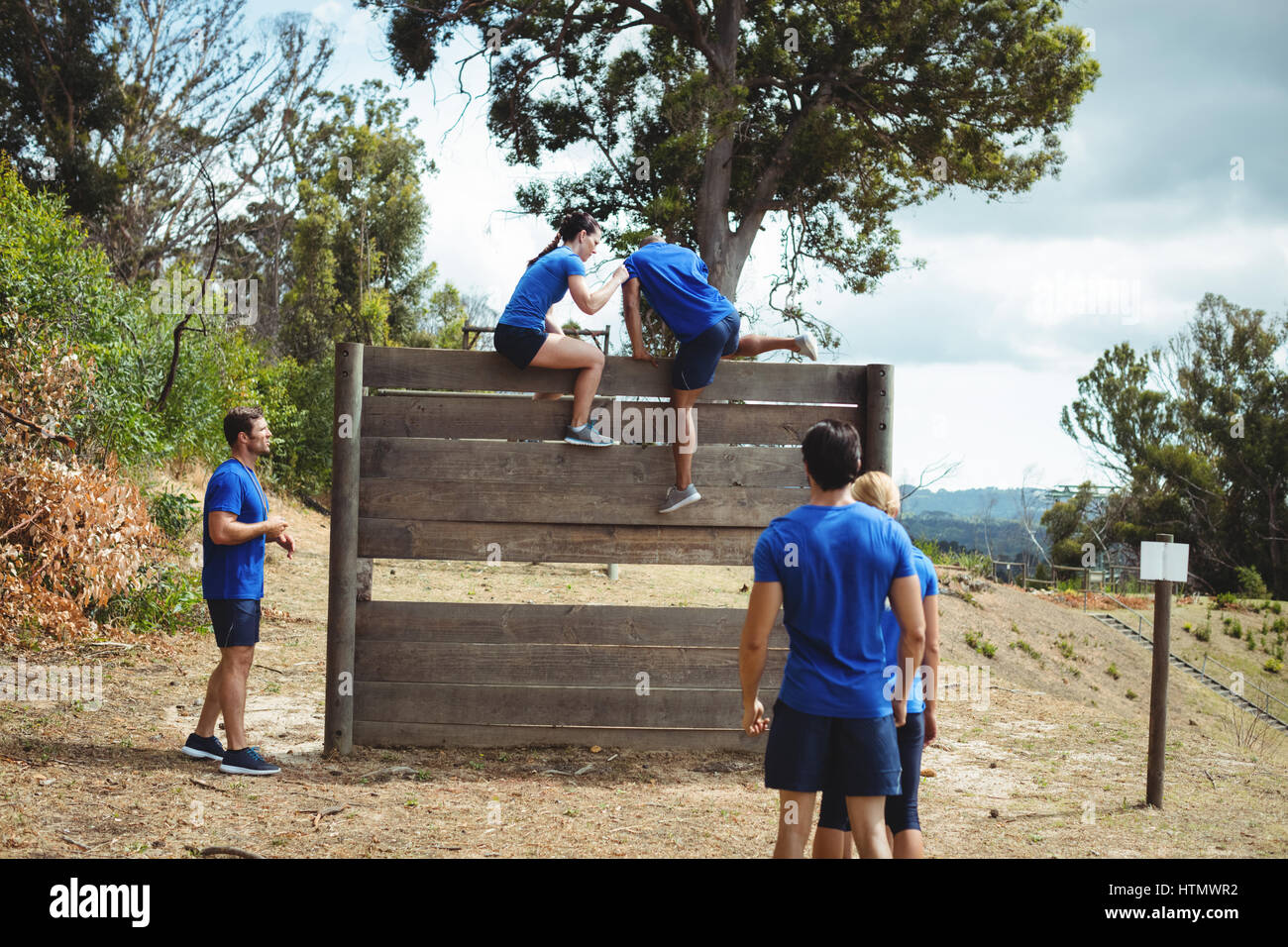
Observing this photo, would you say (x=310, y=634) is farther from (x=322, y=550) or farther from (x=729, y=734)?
(x=322, y=550)

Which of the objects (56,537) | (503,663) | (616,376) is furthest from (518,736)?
(56,537)

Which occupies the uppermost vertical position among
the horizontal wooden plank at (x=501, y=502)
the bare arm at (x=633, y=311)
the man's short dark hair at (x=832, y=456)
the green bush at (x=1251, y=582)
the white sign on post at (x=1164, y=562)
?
the bare arm at (x=633, y=311)

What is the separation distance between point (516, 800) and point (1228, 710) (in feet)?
88.1

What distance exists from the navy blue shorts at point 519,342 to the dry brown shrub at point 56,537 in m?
5.19

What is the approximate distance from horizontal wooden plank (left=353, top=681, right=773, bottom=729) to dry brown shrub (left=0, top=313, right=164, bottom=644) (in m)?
4.33

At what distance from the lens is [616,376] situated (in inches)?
270

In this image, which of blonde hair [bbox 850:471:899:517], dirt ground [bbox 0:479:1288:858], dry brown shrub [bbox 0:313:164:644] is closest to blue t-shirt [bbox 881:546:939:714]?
blonde hair [bbox 850:471:899:517]

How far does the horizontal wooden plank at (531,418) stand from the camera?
6777mm

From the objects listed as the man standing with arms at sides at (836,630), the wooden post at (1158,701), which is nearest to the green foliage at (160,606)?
the man standing with arms at sides at (836,630)

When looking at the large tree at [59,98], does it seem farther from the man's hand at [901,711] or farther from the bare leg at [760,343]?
the man's hand at [901,711]

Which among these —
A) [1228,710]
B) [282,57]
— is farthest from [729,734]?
[282,57]

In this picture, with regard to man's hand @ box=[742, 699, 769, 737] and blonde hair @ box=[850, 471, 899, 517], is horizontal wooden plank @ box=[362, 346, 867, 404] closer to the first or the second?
blonde hair @ box=[850, 471, 899, 517]

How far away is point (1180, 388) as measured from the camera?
172 ft
